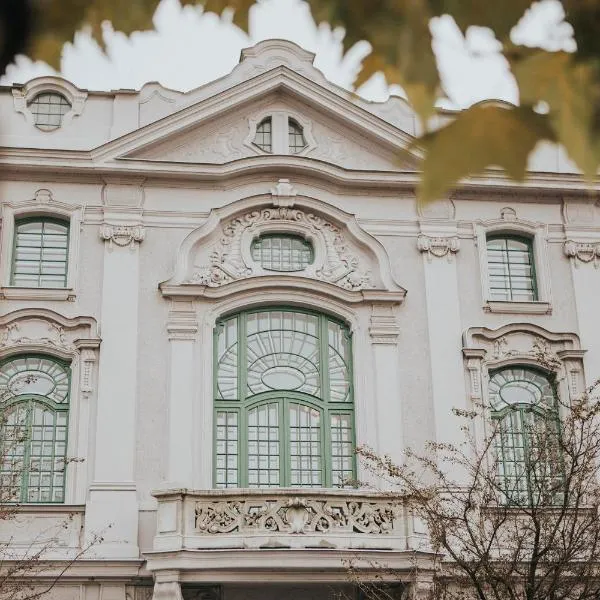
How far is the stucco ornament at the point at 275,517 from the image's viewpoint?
59.8 feet

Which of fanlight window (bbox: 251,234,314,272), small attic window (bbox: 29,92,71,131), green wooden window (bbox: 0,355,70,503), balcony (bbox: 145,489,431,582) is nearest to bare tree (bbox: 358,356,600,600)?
balcony (bbox: 145,489,431,582)

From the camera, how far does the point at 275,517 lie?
18281 millimetres

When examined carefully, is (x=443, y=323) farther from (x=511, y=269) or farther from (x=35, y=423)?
(x=35, y=423)

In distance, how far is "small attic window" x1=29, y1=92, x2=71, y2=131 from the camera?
2214cm

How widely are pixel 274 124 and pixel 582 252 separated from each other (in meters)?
6.27

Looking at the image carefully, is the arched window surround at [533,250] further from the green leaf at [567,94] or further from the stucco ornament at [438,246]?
the green leaf at [567,94]

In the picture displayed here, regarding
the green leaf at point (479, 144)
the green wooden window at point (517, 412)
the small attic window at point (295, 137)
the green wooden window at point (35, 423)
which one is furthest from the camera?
the small attic window at point (295, 137)

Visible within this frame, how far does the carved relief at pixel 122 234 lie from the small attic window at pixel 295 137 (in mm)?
3408

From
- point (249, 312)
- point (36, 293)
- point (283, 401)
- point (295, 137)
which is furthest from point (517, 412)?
point (36, 293)

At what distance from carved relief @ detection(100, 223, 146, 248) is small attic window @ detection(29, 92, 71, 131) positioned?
7.76 feet

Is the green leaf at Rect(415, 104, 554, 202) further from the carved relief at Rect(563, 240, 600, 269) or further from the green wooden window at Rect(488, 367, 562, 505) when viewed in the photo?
the carved relief at Rect(563, 240, 600, 269)

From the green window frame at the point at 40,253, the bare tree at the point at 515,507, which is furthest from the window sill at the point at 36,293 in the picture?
the bare tree at the point at 515,507

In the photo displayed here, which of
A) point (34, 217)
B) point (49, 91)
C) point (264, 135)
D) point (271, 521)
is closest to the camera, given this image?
point (271, 521)

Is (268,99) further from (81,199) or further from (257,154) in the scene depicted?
(81,199)
